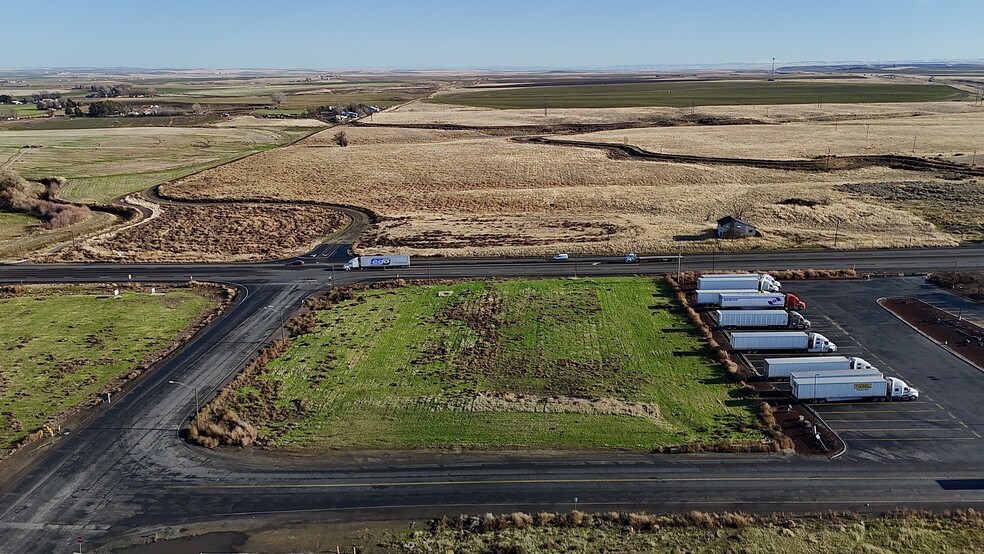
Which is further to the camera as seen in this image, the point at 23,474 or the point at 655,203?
the point at 655,203

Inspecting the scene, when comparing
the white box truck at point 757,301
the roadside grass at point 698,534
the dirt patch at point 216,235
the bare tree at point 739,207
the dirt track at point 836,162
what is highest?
the dirt track at point 836,162

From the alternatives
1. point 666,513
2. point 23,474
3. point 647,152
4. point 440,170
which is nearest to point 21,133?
point 440,170

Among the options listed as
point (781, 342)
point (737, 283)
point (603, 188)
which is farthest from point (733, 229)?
point (603, 188)

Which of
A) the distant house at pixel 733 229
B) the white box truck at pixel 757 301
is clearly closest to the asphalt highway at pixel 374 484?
the white box truck at pixel 757 301

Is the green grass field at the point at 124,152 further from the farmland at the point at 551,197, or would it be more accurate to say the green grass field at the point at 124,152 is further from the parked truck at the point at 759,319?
the parked truck at the point at 759,319

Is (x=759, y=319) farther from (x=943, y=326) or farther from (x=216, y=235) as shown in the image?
(x=216, y=235)

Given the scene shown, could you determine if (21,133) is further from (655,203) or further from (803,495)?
(803,495)

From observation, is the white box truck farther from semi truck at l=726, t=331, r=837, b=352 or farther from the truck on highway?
the truck on highway
